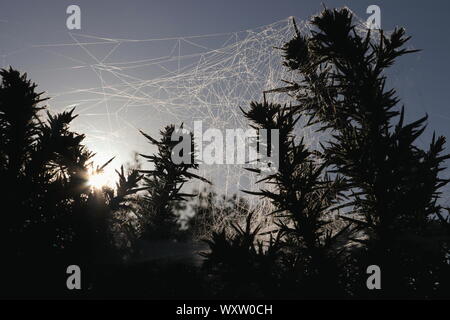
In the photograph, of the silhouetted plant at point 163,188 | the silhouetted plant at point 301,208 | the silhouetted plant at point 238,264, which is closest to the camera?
the silhouetted plant at point 238,264

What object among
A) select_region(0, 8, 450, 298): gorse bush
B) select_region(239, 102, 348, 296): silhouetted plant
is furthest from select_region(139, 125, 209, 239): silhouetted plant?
Result: select_region(239, 102, 348, 296): silhouetted plant

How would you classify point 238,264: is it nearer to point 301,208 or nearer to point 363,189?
point 301,208

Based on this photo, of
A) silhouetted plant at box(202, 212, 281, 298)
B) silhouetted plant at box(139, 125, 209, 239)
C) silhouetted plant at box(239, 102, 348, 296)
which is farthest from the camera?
silhouetted plant at box(139, 125, 209, 239)

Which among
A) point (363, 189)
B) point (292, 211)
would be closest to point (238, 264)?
point (292, 211)

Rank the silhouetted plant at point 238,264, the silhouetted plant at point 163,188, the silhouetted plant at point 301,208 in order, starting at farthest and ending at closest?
the silhouetted plant at point 163,188 → the silhouetted plant at point 301,208 → the silhouetted plant at point 238,264

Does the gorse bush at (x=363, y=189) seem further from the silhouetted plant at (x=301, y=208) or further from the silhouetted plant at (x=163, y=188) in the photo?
the silhouetted plant at (x=163, y=188)

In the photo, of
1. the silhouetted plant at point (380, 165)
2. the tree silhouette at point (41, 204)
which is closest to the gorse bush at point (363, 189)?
the silhouetted plant at point (380, 165)

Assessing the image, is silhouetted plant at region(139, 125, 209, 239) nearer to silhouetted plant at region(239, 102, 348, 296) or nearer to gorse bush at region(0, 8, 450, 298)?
gorse bush at region(0, 8, 450, 298)

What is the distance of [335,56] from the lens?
2.59m

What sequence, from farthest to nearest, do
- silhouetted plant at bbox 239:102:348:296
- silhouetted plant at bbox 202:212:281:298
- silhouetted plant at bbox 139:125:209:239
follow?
1. silhouetted plant at bbox 139:125:209:239
2. silhouetted plant at bbox 239:102:348:296
3. silhouetted plant at bbox 202:212:281:298

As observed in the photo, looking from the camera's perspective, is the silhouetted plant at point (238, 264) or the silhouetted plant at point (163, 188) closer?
the silhouetted plant at point (238, 264)

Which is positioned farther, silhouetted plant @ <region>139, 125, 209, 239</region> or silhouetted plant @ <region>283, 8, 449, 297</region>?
silhouetted plant @ <region>139, 125, 209, 239</region>

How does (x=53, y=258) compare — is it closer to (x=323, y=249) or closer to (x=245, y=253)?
(x=245, y=253)

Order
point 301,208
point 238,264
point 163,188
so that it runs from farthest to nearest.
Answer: point 163,188 → point 301,208 → point 238,264
